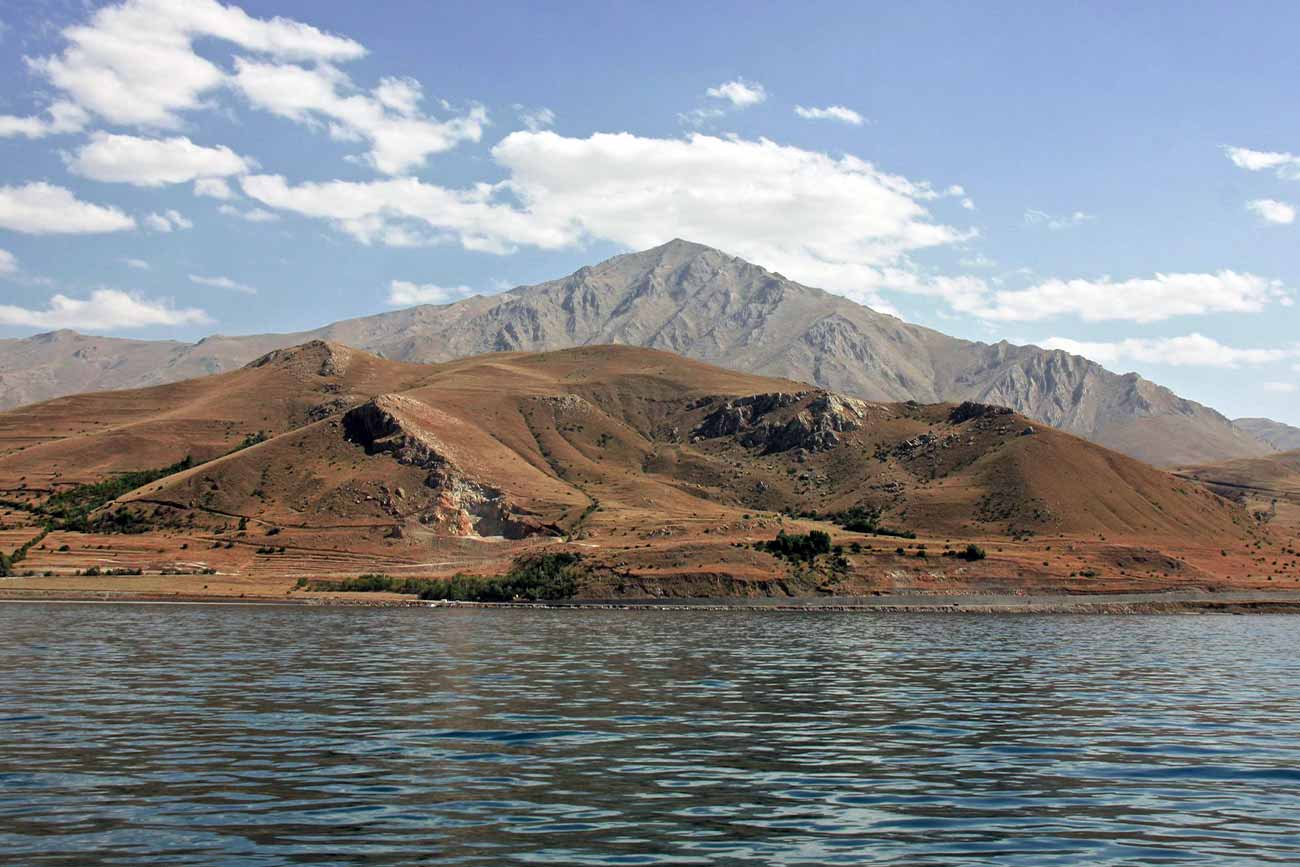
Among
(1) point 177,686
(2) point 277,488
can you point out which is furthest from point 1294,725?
(2) point 277,488

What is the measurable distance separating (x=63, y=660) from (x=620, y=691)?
31.9 meters

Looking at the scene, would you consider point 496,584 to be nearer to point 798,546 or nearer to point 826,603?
point 798,546

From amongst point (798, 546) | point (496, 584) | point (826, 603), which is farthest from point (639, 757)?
point (798, 546)

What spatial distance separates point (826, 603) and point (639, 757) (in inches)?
4204

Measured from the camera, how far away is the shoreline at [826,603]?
129 m

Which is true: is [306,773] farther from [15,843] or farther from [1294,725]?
[1294,725]

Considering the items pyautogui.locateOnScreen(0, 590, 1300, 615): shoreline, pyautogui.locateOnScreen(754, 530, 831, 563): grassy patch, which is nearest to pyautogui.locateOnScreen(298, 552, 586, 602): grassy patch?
pyautogui.locateOnScreen(0, 590, 1300, 615): shoreline

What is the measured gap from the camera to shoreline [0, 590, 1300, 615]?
423 ft

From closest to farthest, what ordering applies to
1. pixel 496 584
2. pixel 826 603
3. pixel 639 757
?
1. pixel 639 757
2. pixel 826 603
3. pixel 496 584

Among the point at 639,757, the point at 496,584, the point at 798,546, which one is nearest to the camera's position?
the point at 639,757

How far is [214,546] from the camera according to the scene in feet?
572

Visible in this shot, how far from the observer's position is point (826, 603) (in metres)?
135

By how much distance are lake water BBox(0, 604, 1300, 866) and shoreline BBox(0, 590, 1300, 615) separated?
62643mm

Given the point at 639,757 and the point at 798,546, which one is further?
the point at 798,546
